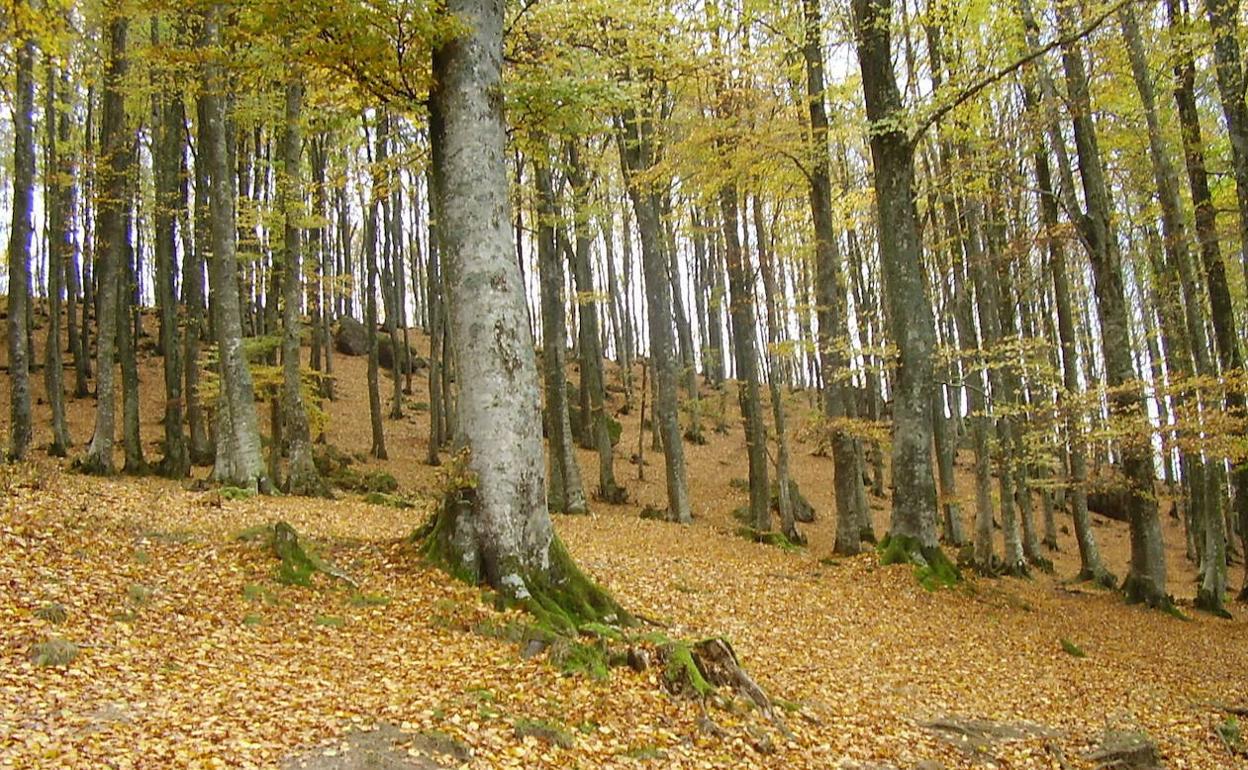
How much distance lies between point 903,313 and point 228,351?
1128 centimetres

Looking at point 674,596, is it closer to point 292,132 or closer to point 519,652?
point 519,652

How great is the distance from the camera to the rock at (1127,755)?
670 cm

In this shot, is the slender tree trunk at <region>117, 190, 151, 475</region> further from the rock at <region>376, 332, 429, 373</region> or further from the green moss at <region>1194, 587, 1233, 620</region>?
the green moss at <region>1194, 587, 1233, 620</region>

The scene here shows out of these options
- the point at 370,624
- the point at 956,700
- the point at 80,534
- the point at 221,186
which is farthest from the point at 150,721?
the point at 221,186

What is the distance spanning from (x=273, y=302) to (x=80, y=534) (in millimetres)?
12420

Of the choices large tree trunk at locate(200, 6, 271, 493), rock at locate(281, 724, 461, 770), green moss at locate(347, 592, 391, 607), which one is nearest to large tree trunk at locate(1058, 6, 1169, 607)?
green moss at locate(347, 592, 391, 607)

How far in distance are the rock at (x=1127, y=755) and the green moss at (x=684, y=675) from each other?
3458 millimetres

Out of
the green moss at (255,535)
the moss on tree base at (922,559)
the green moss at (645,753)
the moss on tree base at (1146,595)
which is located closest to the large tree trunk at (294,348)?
the green moss at (255,535)

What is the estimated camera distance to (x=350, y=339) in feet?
109

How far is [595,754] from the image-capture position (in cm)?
504

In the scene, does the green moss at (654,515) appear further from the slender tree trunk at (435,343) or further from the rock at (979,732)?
the rock at (979,732)

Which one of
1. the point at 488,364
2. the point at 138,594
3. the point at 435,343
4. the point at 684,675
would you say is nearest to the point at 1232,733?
the point at 684,675

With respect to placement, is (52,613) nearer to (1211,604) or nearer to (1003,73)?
Result: (1003,73)

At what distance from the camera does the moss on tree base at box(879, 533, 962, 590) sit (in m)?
11.9
